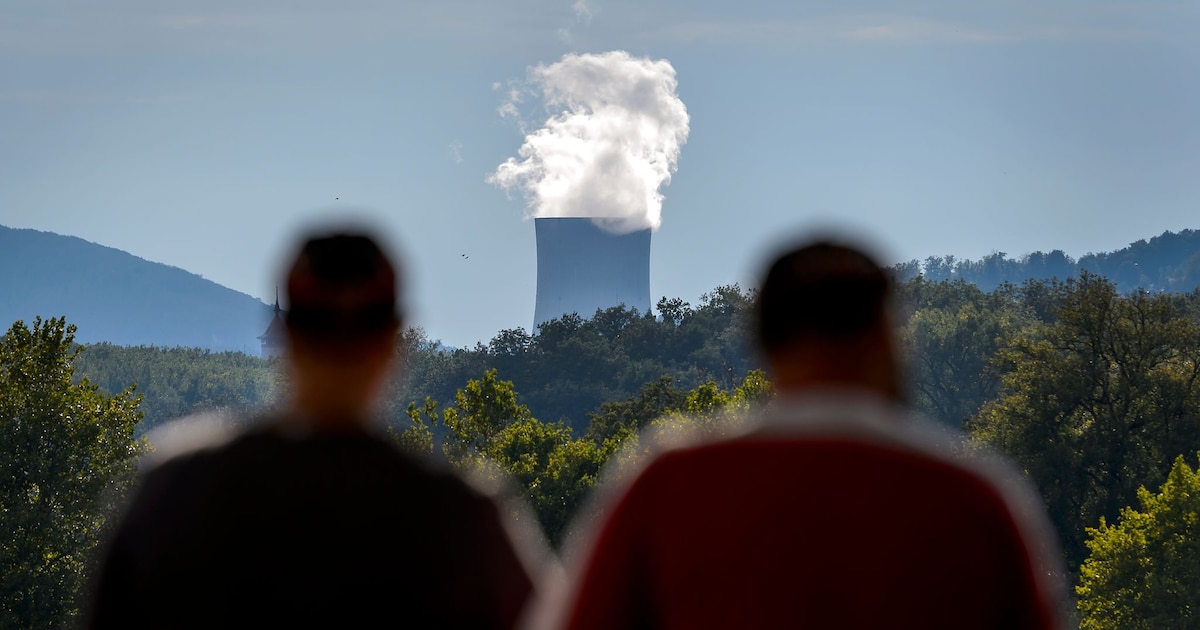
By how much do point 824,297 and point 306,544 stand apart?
0.99 meters

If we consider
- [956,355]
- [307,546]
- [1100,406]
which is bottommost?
[956,355]

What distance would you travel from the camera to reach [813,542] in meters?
2.14

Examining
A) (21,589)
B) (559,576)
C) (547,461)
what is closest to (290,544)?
(559,576)

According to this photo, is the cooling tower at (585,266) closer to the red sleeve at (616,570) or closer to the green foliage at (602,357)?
the green foliage at (602,357)

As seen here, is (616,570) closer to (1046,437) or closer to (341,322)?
(341,322)

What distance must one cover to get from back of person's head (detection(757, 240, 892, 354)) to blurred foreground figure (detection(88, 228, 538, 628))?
0.63m

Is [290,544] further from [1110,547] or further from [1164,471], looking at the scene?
[1164,471]

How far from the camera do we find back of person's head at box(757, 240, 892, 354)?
243cm

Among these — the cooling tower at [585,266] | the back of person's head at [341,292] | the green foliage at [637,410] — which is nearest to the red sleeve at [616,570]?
the back of person's head at [341,292]

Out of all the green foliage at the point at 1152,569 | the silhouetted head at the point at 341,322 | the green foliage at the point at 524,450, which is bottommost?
the green foliage at the point at 1152,569

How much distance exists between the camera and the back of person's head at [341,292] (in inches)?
124

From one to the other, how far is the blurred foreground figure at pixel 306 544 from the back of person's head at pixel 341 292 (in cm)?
26

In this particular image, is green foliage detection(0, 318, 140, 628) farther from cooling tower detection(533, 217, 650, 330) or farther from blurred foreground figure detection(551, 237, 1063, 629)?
cooling tower detection(533, 217, 650, 330)

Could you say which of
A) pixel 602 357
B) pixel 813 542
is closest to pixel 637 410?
pixel 602 357
